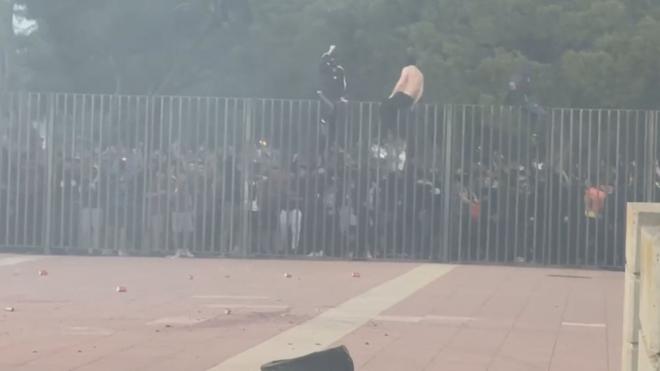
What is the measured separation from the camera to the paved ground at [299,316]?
31.4 ft

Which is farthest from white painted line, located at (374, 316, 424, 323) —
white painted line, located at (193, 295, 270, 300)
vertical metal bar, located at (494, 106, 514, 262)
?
vertical metal bar, located at (494, 106, 514, 262)

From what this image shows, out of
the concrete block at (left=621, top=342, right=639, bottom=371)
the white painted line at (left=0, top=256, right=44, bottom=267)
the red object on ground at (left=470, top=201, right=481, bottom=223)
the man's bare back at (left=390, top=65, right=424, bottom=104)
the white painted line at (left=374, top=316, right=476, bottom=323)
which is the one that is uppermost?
the man's bare back at (left=390, top=65, right=424, bottom=104)

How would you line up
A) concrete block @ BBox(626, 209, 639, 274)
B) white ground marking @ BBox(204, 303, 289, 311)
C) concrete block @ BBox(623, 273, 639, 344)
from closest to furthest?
1. concrete block @ BBox(623, 273, 639, 344)
2. concrete block @ BBox(626, 209, 639, 274)
3. white ground marking @ BBox(204, 303, 289, 311)

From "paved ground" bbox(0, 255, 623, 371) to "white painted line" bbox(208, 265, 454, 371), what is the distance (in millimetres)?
15

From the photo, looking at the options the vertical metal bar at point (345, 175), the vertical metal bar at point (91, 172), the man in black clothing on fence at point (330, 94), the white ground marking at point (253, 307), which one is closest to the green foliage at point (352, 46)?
the man in black clothing on fence at point (330, 94)

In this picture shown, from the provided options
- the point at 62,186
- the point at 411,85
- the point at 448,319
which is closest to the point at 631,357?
the point at 448,319

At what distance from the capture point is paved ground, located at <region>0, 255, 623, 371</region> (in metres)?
9.56

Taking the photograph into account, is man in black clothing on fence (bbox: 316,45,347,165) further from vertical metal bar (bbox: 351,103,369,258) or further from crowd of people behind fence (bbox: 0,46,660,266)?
vertical metal bar (bbox: 351,103,369,258)

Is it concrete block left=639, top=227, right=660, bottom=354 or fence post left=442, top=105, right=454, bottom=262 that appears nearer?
concrete block left=639, top=227, right=660, bottom=354

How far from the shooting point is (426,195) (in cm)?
1869

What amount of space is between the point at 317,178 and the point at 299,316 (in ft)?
22.5

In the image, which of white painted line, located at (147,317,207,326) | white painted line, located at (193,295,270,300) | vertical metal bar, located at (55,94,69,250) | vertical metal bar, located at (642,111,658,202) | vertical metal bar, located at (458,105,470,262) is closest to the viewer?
white painted line, located at (147,317,207,326)

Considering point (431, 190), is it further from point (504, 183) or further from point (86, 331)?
point (86, 331)

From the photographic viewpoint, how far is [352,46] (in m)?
29.5
